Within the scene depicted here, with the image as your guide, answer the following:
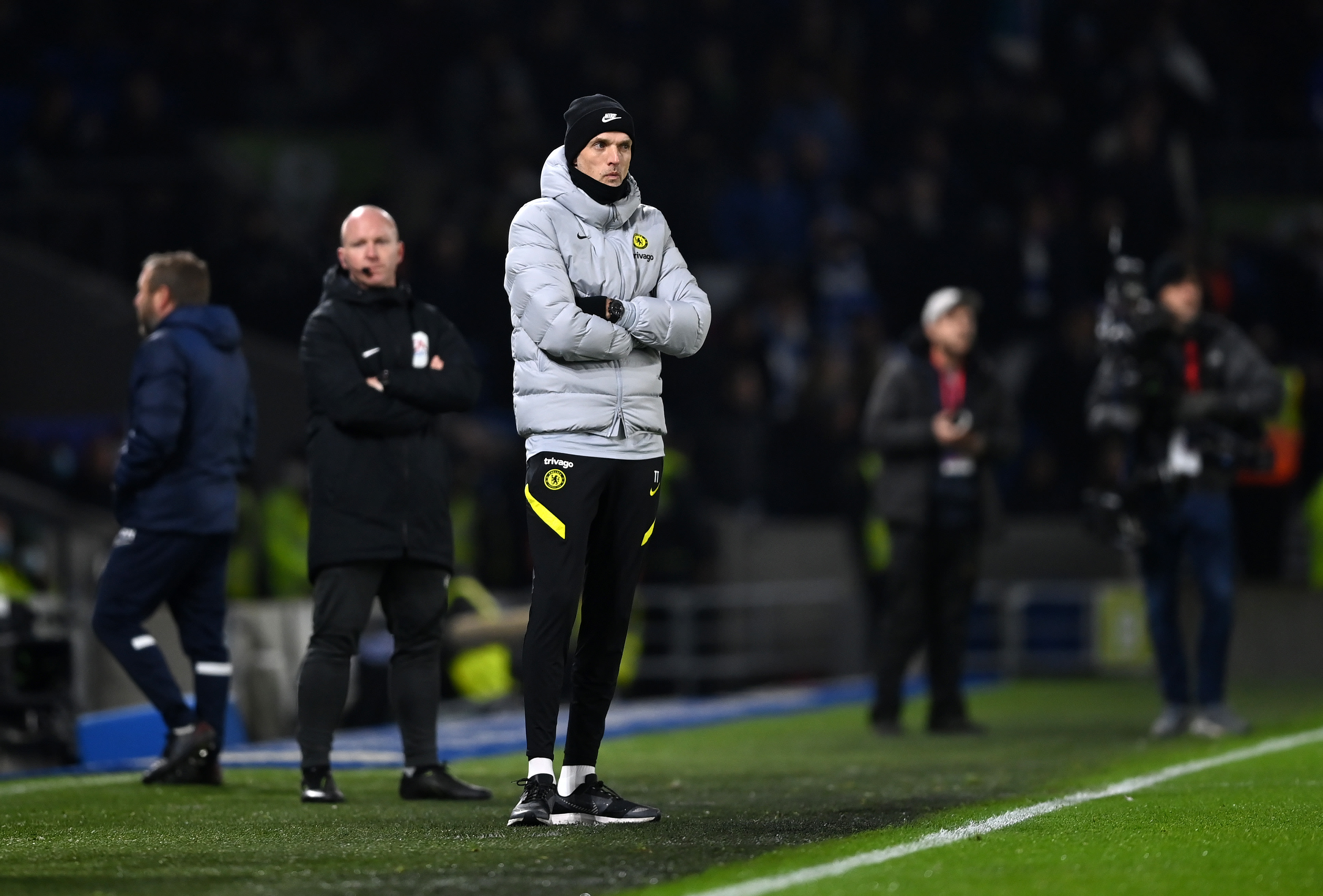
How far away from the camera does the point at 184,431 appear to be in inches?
330

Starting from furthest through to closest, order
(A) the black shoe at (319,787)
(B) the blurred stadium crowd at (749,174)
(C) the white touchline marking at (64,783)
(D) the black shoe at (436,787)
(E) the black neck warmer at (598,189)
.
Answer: (B) the blurred stadium crowd at (749,174) < (C) the white touchline marking at (64,783) < (D) the black shoe at (436,787) < (A) the black shoe at (319,787) < (E) the black neck warmer at (598,189)

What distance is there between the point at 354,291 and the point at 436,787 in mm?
1808

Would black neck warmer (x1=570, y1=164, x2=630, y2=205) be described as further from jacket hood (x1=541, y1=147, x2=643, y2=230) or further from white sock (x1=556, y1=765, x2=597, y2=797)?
white sock (x1=556, y1=765, x2=597, y2=797)

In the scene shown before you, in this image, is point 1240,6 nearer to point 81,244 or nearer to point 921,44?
point 921,44

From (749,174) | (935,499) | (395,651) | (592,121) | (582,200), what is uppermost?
(749,174)

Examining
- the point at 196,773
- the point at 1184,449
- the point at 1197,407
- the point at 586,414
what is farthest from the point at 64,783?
the point at 1197,407

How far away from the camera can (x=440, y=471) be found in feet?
24.9

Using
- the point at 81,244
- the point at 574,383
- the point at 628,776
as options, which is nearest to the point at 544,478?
the point at 574,383

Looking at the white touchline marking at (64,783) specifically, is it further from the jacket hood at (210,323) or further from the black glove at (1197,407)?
the black glove at (1197,407)

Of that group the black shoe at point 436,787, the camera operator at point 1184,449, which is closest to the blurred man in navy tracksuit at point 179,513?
the black shoe at point 436,787

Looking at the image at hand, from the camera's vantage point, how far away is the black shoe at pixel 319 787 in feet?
23.9

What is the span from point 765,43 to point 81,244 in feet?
23.1

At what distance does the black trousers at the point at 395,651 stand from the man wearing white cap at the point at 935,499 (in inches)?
151

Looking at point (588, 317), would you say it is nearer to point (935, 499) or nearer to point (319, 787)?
point (319, 787)
